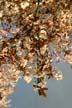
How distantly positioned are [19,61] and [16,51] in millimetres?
578

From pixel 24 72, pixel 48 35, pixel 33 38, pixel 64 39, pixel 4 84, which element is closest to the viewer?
pixel 33 38

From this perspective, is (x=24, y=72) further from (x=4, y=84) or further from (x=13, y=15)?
(x=4, y=84)

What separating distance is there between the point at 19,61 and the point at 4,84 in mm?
4204

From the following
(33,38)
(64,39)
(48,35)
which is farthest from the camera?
(64,39)

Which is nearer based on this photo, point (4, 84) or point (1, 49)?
point (1, 49)

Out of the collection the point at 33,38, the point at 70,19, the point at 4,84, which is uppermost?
the point at 70,19

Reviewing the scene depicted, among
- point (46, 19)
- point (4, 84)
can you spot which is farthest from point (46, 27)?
point (4, 84)

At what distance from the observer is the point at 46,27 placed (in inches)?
425

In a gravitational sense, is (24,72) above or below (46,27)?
below

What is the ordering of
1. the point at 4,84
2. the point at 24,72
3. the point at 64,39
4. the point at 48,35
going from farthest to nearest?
the point at 4,84 → the point at 64,39 → the point at 24,72 → the point at 48,35

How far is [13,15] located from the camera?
33.2 ft

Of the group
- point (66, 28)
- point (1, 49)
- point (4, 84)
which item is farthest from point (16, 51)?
point (4, 84)

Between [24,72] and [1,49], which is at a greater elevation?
[1,49]

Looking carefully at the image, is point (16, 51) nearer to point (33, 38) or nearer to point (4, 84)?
point (33, 38)
